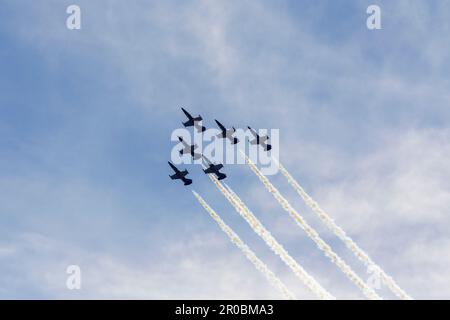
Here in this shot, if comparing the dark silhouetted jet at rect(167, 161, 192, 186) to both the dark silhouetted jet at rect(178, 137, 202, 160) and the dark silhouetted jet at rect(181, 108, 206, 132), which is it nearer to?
the dark silhouetted jet at rect(178, 137, 202, 160)

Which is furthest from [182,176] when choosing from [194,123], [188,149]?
[194,123]

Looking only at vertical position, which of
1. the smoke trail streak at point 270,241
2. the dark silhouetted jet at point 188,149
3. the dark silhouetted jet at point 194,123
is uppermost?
the dark silhouetted jet at point 194,123

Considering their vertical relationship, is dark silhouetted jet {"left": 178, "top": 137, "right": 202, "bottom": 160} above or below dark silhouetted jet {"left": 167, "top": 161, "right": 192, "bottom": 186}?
above

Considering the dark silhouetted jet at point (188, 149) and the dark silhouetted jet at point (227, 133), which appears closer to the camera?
the dark silhouetted jet at point (227, 133)

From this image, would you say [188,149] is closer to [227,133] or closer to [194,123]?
[194,123]

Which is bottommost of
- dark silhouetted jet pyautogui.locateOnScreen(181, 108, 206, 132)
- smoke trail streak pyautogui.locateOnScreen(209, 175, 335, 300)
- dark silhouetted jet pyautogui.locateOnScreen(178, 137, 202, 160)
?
smoke trail streak pyautogui.locateOnScreen(209, 175, 335, 300)

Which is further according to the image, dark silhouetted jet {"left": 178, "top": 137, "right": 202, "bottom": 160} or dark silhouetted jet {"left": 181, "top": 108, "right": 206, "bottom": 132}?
dark silhouetted jet {"left": 178, "top": 137, "right": 202, "bottom": 160}

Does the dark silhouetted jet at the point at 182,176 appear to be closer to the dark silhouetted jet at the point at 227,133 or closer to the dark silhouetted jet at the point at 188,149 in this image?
the dark silhouetted jet at the point at 188,149

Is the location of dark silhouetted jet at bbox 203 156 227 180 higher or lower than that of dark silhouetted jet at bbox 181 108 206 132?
lower

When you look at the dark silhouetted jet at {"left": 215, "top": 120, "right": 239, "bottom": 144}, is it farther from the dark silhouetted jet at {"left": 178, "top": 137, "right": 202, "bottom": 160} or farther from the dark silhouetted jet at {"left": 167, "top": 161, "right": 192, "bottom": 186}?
the dark silhouetted jet at {"left": 167, "top": 161, "right": 192, "bottom": 186}
